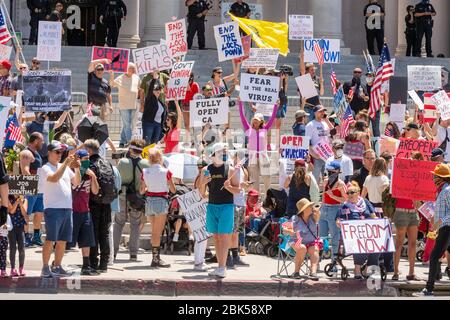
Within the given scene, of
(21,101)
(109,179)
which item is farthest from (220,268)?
(21,101)

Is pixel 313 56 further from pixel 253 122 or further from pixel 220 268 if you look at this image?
pixel 220 268

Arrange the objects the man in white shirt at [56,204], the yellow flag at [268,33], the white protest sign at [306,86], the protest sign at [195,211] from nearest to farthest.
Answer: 1. the man in white shirt at [56,204]
2. the protest sign at [195,211]
3. the white protest sign at [306,86]
4. the yellow flag at [268,33]

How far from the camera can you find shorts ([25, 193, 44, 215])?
22359 millimetres

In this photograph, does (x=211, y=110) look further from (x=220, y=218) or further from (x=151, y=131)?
(x=220, y=218)

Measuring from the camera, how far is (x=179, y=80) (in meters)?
26.7

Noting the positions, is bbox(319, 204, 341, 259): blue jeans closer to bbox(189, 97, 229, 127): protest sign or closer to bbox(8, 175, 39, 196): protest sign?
bbox(189, 97, 229, 127): protest sign

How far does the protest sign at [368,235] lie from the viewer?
20297mm

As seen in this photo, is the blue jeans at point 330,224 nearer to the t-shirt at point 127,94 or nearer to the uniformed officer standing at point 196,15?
the t-shirt at point 127,94

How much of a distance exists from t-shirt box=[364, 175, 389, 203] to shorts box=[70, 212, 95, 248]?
402 cm

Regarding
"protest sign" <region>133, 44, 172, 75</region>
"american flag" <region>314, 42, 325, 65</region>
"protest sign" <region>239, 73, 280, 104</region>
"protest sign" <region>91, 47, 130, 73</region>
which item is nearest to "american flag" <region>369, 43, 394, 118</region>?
"american flag" <region>314, 42, 325, 65</region>

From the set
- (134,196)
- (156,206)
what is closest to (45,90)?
(134,196)

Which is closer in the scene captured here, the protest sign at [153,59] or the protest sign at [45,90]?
the protest sign at [45,90]

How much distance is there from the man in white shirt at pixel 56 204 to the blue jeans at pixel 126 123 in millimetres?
7124

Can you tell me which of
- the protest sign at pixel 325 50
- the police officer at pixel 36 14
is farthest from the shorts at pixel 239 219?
the police officer at pixel 36 14
